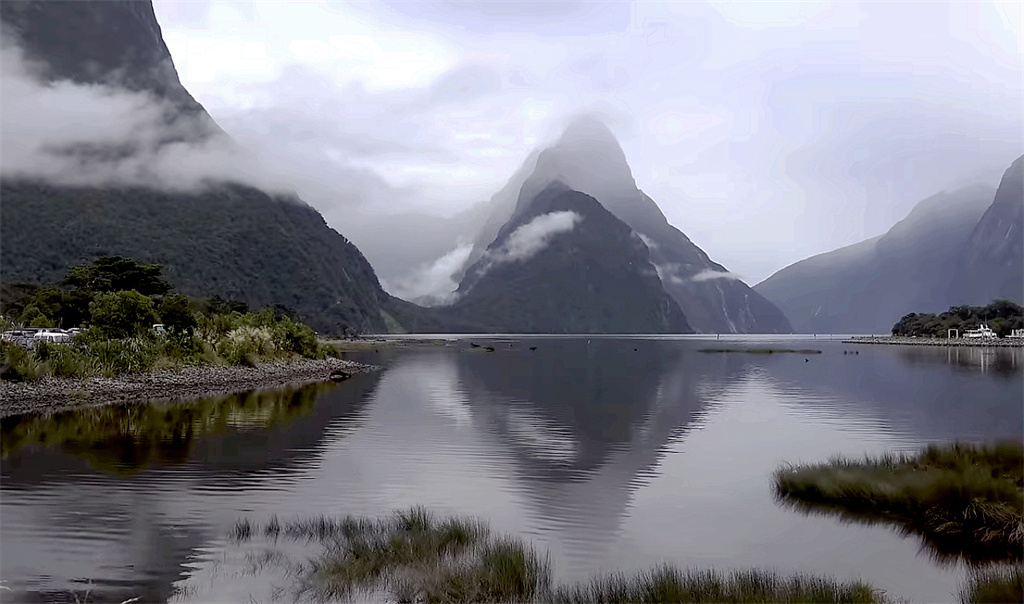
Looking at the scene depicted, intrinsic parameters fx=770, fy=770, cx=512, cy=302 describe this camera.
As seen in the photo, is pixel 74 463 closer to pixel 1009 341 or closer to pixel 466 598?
pixel 466 598

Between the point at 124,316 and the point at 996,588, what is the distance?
1947 inches

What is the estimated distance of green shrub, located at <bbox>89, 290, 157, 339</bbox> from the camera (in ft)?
157

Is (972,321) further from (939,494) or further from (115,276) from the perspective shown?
(939,494)

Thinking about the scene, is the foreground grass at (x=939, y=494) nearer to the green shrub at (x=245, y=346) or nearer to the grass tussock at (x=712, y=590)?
the grass tussock at (x=712, y=590)

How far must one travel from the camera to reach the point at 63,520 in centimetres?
1424

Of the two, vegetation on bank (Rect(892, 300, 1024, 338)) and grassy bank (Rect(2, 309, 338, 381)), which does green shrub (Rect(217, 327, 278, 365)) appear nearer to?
grassy bank (Rect(2, 309, 338, 381))

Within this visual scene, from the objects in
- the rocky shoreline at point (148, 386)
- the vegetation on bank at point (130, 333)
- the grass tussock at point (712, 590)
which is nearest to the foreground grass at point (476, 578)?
the grass tussock at point (712, 590)

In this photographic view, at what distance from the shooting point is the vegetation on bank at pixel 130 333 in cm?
3672

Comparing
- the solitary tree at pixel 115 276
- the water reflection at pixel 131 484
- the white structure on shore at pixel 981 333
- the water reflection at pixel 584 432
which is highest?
the solitary tree at pixel 115 276

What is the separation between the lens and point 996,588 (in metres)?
10.1

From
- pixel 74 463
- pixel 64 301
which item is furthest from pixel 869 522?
pixel 64 301

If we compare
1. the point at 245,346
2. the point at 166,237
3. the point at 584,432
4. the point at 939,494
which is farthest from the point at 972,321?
the point at 939,494

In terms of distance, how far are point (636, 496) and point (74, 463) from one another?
48.0 ft

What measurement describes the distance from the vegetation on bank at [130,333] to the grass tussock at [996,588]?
35707 mm
